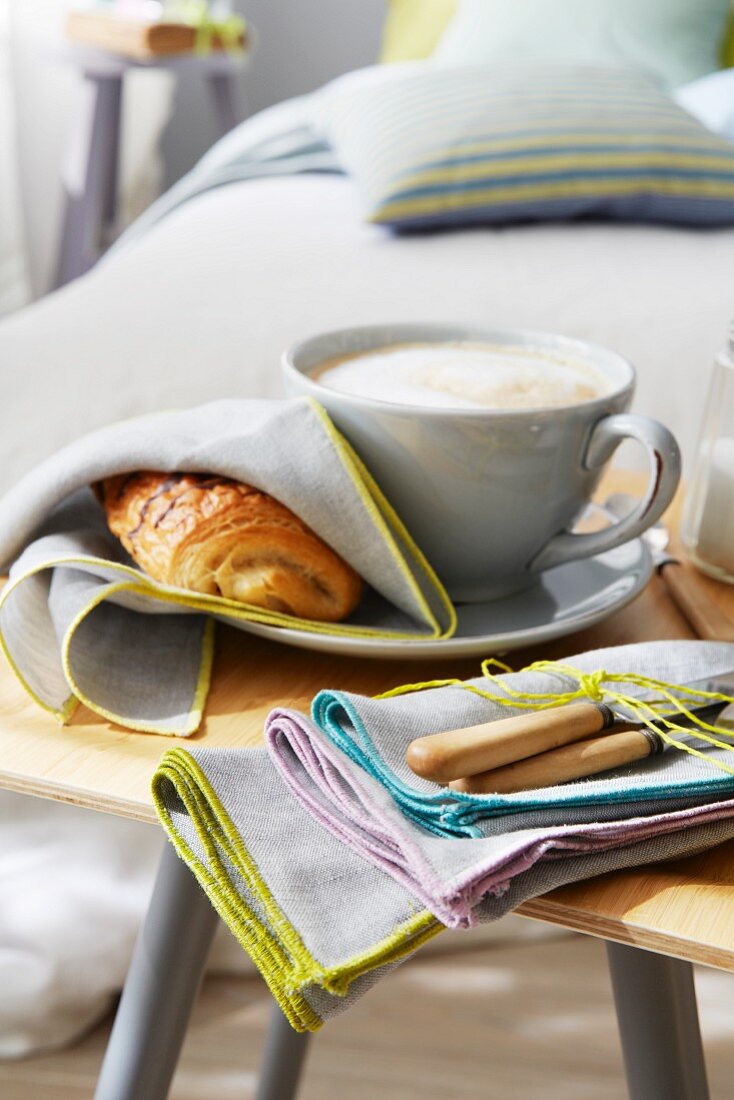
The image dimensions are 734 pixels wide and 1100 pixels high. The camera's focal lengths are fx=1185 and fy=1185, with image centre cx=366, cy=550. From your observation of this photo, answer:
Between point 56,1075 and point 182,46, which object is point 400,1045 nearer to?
point 56,1075

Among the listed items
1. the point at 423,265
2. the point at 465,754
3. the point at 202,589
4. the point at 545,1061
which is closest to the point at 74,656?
the point at 202,589

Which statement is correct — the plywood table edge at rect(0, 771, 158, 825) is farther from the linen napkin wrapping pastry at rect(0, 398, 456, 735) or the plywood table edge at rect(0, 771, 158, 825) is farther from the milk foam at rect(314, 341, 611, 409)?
the milk foam at rect(314, 341, 611, 409)

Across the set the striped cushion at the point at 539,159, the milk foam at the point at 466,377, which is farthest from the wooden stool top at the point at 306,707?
the striped cushion at the point at 539,159

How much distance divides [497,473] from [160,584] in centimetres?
18

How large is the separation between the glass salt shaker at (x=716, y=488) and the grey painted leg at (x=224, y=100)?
8.02 ft

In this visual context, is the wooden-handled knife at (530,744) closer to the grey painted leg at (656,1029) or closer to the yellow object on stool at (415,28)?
the grey painted leg at (656,1029)

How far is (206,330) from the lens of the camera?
45.4 inches

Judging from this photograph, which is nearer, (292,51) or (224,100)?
(224,100)

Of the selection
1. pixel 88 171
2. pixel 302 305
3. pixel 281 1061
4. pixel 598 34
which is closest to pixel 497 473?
pixel 281 1061

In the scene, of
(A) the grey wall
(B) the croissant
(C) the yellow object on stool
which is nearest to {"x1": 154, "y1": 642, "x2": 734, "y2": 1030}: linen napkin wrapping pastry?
(B) the croissant

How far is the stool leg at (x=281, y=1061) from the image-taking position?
89 cm

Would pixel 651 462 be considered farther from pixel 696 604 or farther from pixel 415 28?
pixel 415 28

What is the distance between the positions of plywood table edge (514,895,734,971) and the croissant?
22 centimetres

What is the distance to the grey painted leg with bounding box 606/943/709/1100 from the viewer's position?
22.8 inches
